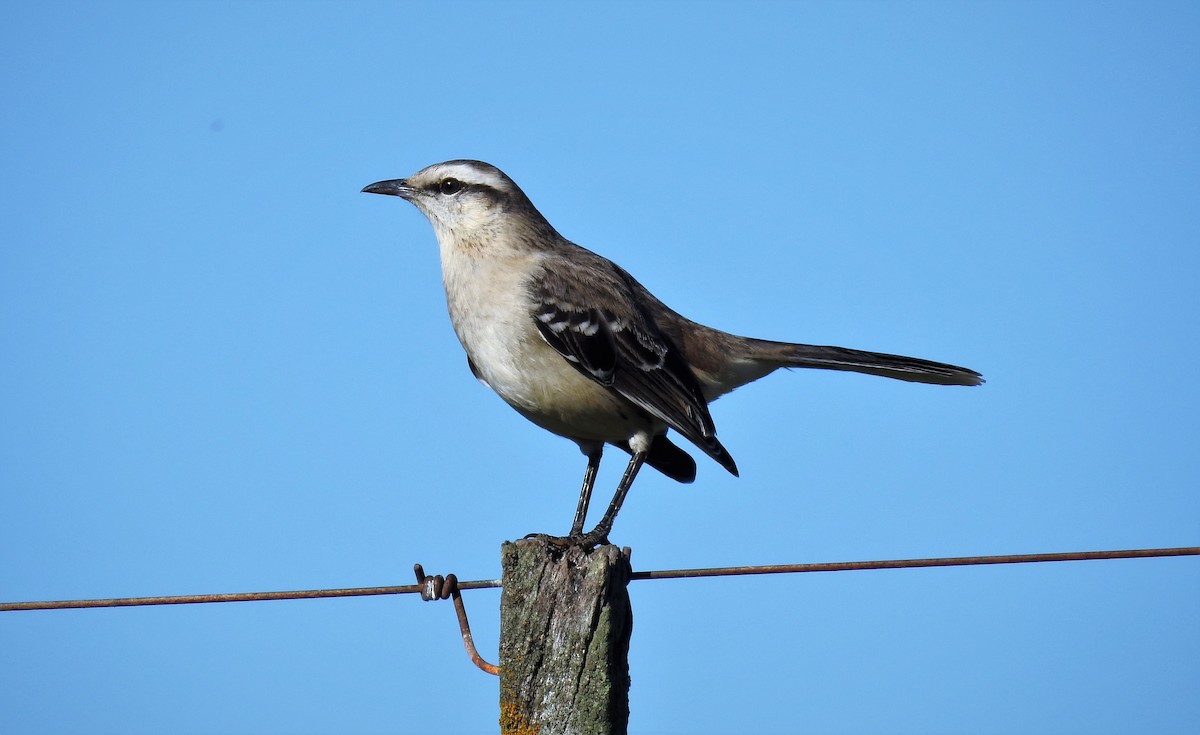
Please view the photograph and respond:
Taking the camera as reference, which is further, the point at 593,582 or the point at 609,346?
the point at 609,346

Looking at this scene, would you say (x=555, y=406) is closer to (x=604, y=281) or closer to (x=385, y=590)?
(x=604, y=281)

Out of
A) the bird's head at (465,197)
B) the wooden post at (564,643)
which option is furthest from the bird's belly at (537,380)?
the wooden post at (564,643)

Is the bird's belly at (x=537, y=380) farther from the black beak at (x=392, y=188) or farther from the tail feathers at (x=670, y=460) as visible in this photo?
the black beak at (x=392, y=188)

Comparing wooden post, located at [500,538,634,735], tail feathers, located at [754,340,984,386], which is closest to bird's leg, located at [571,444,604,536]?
tail feathers, located at [754,340,984,386]

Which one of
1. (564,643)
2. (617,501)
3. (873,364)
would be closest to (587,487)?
(617,501)

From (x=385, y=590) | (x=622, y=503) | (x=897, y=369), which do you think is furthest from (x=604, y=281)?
(x=385, y=590)

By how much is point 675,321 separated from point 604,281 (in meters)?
0.61

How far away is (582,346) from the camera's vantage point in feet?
19.3

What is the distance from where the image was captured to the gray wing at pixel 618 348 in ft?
19.2

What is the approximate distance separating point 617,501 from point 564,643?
223 centimetres

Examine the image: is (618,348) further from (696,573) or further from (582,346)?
(696,573)

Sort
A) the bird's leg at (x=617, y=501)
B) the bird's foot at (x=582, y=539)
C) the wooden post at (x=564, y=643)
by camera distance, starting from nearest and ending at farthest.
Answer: the wooden post at (x=564, y=643), the bird's foot at (x=582, y=539), the bird's leg at (x=617, y=501)

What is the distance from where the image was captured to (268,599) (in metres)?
4.20

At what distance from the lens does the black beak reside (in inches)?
267
